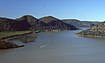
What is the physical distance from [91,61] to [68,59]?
3.16 meters

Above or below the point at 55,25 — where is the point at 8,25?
above

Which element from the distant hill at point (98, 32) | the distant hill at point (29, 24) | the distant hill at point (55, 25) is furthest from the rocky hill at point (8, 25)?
the distant hill at point (98, 32)

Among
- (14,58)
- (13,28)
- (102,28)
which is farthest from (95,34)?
(14,58)

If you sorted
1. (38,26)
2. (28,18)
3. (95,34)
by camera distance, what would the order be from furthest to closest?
(28,18)
(38,26)
(95,34)

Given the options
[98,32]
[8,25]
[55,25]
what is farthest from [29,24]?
[98,32]

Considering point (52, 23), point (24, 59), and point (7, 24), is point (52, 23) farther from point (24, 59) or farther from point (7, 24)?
point (24, 59)

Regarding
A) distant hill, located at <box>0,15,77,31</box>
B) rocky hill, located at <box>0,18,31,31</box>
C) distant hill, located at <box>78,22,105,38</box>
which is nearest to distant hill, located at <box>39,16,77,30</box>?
distant hill, located at <box>0,15,77,31</box>

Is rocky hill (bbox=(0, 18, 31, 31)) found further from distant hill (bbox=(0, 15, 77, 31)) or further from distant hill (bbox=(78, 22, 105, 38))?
distant hill (bbox=(78, 22, 105, 38))

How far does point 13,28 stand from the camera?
112 m

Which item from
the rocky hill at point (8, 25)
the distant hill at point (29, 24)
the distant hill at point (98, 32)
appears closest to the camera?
the distant hill at point (98, 32)

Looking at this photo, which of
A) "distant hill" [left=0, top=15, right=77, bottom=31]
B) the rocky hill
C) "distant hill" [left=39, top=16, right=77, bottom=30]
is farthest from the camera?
"distant hill" [left=39, top=16, right=77, bottom=30]

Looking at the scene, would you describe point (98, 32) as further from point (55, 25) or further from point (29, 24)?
point (55, 25)

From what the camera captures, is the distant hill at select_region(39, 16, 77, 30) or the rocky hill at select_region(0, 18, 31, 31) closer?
the rocky hill at select_region(0, 18, 31, 31)

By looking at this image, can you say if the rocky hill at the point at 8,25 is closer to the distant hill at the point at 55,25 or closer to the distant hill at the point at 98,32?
the distant hill at the point at 55,25
